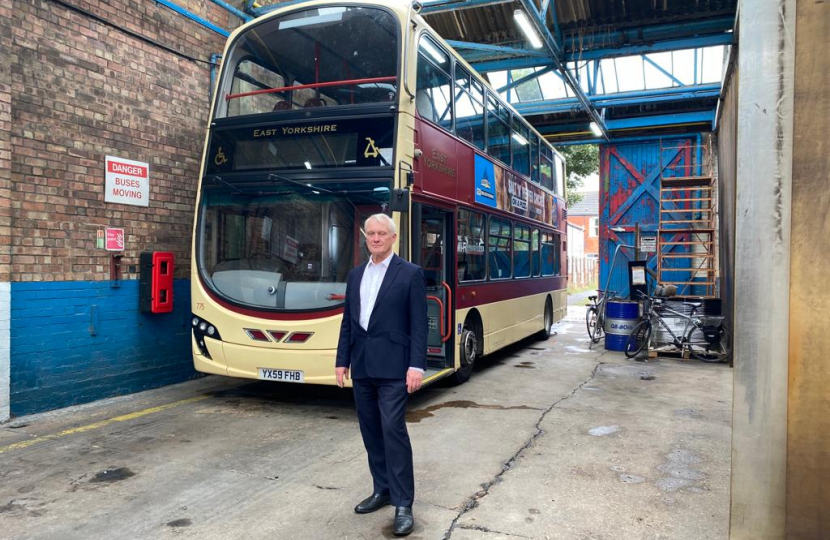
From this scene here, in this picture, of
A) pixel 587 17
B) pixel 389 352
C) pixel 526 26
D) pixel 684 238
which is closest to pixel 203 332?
pixel 389 352

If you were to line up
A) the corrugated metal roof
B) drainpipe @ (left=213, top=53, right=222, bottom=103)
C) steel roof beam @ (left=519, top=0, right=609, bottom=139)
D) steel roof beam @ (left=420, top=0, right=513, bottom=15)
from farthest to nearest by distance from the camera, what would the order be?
the corrugated metal roof, steel roof beam @ (left=420, top=0, right=513, bottom=15), steel roof beam @ (left=519, top=0, right=609, bottom=139), drainpipe @ (left=213, top=53, right=222, bottom=103)

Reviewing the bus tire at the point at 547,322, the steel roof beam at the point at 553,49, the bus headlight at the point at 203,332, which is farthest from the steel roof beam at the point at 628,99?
the bus headlight at the point at 203,332

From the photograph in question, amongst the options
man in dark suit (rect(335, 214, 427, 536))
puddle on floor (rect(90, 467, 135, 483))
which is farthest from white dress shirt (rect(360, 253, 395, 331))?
puddle on floor (rect(90, 467, 135, 483))

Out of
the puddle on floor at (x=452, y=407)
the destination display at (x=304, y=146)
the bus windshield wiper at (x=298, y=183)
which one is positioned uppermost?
the destination display at (x=304, y=146)

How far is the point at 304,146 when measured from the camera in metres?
6.41

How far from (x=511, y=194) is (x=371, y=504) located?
288 inches

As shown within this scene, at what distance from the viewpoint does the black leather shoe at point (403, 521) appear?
3.55m

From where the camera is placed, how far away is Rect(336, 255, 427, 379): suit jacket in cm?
368

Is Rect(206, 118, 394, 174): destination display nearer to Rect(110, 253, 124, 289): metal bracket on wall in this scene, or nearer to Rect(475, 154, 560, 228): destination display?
Rect(110, 253, 124, 289): metal bracket on wall

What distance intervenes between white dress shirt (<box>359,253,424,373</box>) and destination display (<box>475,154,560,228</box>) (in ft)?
16.3

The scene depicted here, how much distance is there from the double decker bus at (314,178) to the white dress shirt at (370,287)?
2103 mm

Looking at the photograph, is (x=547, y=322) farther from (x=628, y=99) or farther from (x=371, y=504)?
(x=371, y=504)

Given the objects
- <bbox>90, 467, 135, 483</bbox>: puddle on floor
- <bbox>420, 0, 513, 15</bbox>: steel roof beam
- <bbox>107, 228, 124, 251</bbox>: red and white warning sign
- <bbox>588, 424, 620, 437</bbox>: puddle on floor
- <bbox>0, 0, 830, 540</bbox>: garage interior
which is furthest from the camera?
<bbox>420, 0, 513, 15</bbox>: steel roof beam

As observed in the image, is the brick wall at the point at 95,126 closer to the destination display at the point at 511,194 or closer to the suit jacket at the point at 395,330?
the destination display at the point at 511,194
